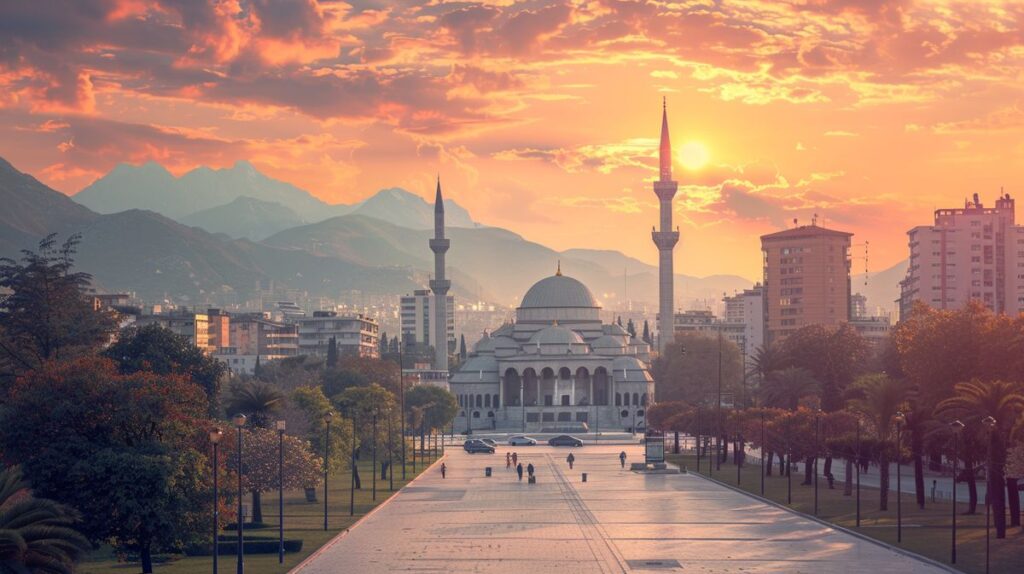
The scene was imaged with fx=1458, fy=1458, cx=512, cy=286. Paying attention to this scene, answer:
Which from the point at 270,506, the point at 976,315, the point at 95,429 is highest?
the point at 976,315

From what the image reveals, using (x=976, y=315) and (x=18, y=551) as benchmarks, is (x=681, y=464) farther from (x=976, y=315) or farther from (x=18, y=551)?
(x=18, y=551)

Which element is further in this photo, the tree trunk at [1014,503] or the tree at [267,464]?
the tree at [267,464]

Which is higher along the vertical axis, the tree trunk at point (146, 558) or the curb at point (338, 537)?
the tree trunk at point (146, 558)

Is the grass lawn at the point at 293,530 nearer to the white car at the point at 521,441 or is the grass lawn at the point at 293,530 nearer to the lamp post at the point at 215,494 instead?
the lamp post at the point at 215,494

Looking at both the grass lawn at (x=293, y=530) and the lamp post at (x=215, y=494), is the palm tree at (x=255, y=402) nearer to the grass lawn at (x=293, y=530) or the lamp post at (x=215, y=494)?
the grass lawn at (x=293, y=530)

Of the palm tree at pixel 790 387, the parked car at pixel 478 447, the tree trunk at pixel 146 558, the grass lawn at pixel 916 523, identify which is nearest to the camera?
the tree trunk at pixel 146 558

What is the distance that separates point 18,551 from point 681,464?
3059 inches

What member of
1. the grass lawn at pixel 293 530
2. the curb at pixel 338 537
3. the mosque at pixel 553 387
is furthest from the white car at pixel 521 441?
the curb at pixel 338 537

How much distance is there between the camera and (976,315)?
268 ft

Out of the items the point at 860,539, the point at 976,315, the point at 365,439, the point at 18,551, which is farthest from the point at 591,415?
the point at 18,551

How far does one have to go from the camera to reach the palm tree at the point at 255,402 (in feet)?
246

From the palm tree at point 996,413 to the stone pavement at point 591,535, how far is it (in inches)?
241

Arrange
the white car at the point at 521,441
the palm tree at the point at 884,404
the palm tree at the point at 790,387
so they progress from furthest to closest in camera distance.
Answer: the white car at the point at 521,441 → the palm tree at the point at 790,387 → the palm tree at the point at 884,404


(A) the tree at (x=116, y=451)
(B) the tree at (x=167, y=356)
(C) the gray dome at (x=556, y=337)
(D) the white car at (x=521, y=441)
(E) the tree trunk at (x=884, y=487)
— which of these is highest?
(C) the gray dome at (x=556, y=337)
